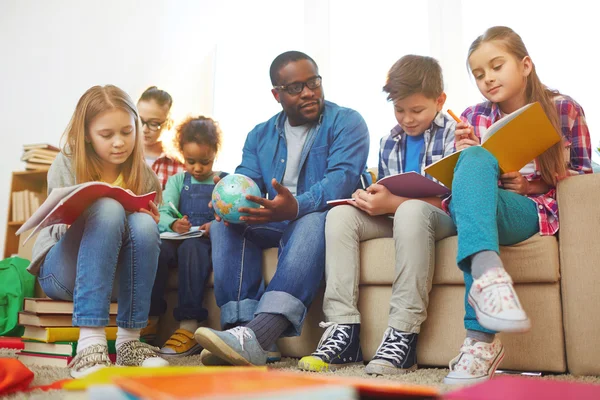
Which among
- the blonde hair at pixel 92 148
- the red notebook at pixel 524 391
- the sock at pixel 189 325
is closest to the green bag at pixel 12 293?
the sock at pixel 189 325

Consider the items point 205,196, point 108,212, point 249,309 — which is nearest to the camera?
point 108,212

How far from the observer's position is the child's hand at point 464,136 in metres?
1.56

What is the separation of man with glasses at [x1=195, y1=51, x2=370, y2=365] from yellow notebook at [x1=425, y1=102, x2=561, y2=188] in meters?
0.45

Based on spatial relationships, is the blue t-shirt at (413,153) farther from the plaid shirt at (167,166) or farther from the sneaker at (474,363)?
the plaid shirt at (167,166)

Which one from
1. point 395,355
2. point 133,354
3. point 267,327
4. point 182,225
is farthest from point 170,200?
point 395,355

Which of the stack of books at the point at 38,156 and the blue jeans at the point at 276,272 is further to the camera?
the stack of books at the point at 38,156

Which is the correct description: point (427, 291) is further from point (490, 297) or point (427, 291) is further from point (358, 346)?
point (490, 297)

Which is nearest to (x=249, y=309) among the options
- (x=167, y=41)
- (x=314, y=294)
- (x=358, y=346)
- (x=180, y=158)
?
(x=314, y=294)

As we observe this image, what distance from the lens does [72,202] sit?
1465 mm

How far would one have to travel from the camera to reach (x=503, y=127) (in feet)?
4.34

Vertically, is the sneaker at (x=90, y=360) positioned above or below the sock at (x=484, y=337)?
below

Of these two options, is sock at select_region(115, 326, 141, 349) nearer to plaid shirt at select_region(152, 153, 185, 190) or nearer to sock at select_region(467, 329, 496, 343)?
sock at select_region(467, 329, 496, 343)

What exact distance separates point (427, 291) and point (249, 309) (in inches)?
21.1

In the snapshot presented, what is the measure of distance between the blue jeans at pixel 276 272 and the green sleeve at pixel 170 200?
0.45 meters
